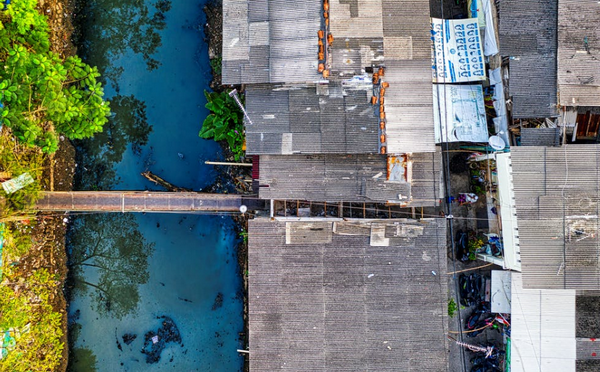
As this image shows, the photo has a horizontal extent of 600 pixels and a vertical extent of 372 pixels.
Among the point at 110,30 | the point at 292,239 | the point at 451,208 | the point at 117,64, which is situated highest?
the point at 110,30

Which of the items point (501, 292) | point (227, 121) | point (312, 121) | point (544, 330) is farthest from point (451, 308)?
point (227, 121)

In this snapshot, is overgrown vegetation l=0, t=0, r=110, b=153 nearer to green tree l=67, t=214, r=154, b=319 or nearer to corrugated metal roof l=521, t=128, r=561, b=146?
green tree l=67, t=214, r=154, b=319

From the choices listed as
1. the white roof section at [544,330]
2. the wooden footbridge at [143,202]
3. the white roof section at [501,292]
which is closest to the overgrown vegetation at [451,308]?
the white roof section at [501,292]

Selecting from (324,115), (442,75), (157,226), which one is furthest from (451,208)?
(157,226)

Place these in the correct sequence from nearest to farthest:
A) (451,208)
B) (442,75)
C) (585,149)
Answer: (585,149), (442,75), (451,208)

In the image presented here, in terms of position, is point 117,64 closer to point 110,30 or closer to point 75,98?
point 110,30

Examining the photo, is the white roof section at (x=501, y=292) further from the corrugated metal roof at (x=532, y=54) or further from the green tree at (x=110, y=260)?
the green tree at (x=110, y=260)

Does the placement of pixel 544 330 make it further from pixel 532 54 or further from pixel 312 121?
pixel 312 121

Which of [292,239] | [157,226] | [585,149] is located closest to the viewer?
[585,149]
